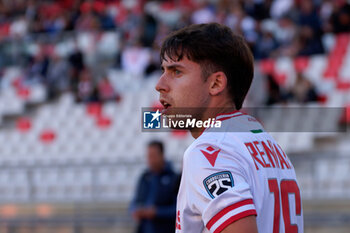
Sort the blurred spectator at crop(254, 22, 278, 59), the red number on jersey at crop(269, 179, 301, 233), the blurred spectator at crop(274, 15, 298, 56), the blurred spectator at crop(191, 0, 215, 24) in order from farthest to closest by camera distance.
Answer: the blurred spectator at crop(191, 0, 215, 24)
the blurred spectator at crop(254, 22, 278, 59)
the blurred spectator at crop(274, 15, 298, 56)
the red number on jersey at crop(269, 179, 301, 233)

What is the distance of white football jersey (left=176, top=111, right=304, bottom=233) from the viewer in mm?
1898

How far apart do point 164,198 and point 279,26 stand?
7102 mm

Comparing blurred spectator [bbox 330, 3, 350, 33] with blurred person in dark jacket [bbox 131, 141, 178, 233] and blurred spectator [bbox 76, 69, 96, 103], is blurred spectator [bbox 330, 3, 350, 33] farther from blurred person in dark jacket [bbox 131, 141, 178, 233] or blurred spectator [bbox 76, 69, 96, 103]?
blurred person in dark jacket [bbox 131, 141, 178, 233]

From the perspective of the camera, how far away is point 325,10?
12.2 meters

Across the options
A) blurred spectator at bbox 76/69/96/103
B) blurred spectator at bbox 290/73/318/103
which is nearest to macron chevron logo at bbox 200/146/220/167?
blurred spectator at bbox 290/73/318/103

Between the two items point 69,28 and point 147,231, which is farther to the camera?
point 69,28

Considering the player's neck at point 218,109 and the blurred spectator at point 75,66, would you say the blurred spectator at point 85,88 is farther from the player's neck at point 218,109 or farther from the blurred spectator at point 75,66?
the player's neck at point 218,109

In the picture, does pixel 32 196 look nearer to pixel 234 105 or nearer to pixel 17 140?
pixel 17 140

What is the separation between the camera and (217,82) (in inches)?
84.9

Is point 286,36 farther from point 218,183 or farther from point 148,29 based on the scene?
point 218,183

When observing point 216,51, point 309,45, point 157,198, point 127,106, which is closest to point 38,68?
point 127,106

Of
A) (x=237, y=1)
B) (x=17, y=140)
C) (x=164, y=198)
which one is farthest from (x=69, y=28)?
(x=164, y=198)

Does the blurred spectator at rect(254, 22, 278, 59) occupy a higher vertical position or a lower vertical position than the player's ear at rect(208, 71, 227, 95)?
higher

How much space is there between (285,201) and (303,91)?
825cm
